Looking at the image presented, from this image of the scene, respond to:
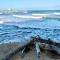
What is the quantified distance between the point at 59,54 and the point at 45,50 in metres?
0.74

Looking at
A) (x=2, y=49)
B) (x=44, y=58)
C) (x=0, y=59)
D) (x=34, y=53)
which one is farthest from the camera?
(x=2, y=49)

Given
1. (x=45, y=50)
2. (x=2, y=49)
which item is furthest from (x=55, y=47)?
(x=2, y=49)

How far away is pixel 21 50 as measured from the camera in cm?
939

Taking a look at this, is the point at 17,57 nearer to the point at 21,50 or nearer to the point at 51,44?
the point at 21,50

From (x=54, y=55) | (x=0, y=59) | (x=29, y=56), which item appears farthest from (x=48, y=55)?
(x=0, y=59)

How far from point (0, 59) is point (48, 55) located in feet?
7.49

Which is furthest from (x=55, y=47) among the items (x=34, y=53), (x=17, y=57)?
(x=17, y=57)

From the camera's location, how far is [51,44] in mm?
10133

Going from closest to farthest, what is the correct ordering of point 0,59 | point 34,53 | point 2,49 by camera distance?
point 0,59
point 34,53
point 2,49

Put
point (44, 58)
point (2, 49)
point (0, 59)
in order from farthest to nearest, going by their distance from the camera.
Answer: point (2, 49), point (44, 58), point (0, 59)

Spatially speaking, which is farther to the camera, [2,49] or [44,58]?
[2,49]

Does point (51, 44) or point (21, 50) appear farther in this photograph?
point (51, 44)

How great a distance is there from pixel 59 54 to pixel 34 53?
1.11m

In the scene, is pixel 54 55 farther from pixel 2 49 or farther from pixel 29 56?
pixel 2 49
